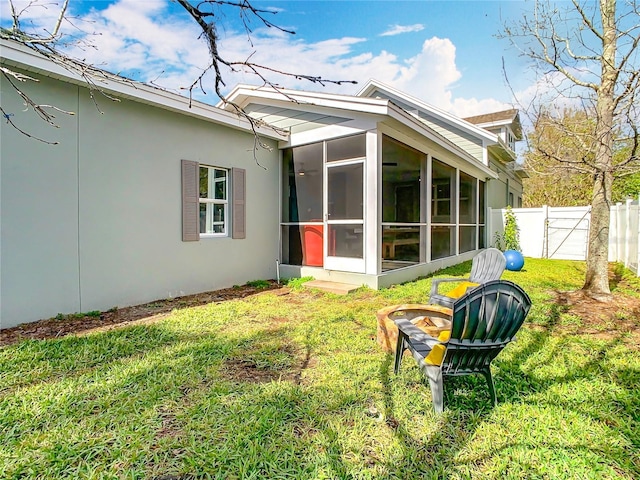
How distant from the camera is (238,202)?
7059 millimetres

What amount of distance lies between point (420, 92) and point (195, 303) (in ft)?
43.4

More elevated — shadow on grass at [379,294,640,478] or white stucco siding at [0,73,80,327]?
white stucco siding at [0,73,80,327]

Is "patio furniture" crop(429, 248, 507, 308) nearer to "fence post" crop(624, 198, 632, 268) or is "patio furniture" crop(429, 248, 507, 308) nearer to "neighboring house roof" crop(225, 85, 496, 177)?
"neighboring house roof" crop(225, 85, 496, 177)

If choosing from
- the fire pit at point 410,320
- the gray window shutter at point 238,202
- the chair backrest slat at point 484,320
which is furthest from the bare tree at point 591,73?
the gray window shutter at point 238,202

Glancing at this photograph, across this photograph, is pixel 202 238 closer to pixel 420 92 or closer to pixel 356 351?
pixel 356 351

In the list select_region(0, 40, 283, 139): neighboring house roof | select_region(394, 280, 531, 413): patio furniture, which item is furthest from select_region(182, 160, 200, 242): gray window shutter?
select_region(394, 280, 531, 413): patio furniture

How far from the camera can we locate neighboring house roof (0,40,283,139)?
12.8 feet

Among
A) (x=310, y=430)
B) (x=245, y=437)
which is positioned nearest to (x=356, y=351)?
(x=310, y=430)

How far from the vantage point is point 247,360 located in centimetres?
342

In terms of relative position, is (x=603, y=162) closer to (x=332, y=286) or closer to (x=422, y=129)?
(x=422, y=129)

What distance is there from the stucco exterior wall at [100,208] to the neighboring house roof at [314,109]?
137 cm

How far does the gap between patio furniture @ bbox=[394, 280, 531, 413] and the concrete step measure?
3.81 m

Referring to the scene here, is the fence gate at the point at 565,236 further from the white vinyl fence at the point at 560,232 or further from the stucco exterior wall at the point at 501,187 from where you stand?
the stucco exterior wall at the point at 501,187

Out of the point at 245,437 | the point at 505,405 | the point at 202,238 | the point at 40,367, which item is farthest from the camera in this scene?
the point at 202,238
